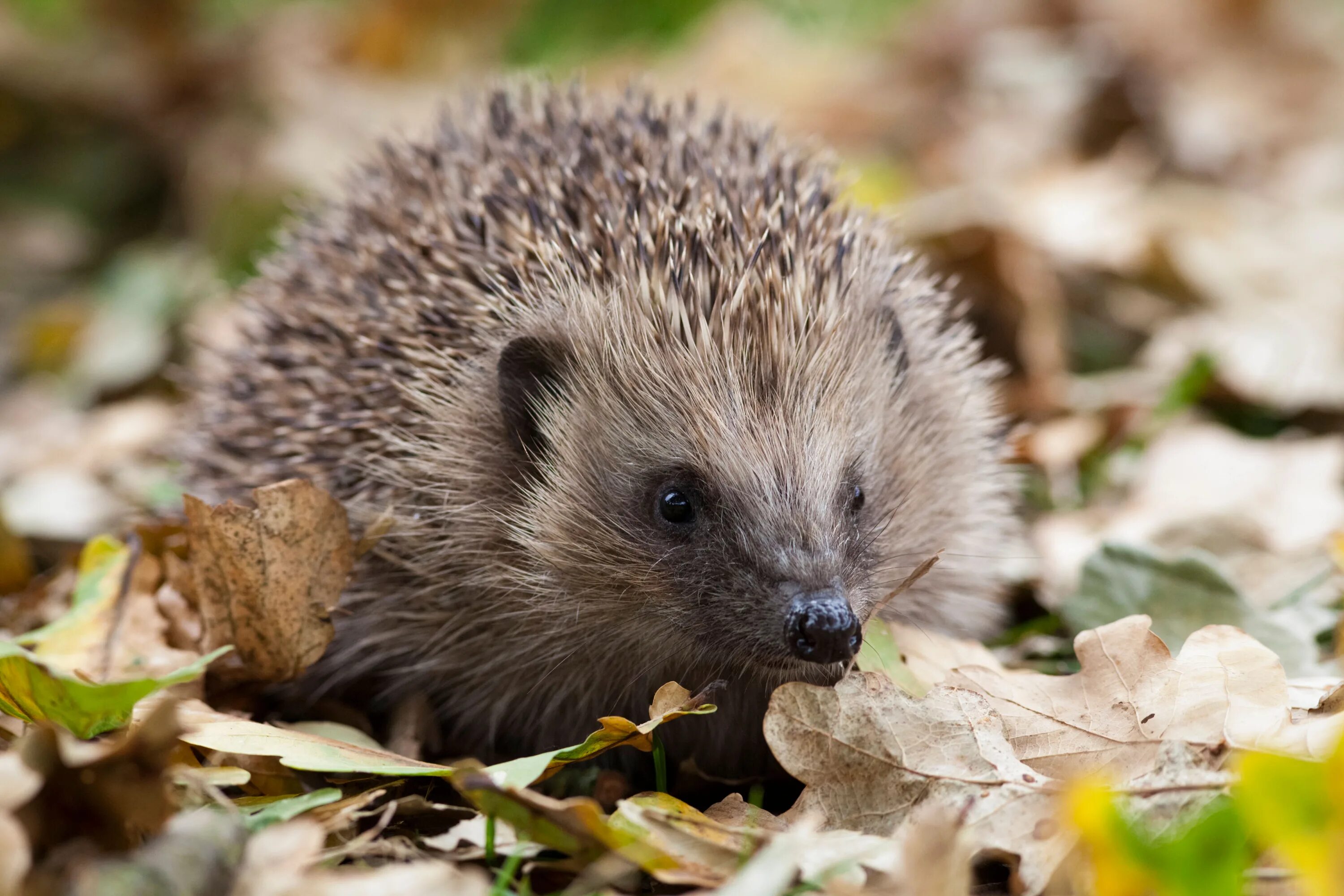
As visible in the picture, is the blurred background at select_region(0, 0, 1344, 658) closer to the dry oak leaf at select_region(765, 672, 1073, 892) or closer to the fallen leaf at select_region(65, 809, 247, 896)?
the dry oak leaf at select_region(765, 672, 1073, 892)

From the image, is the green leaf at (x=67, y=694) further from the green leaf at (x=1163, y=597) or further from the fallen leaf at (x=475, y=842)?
the green leaf at (x=1163, y=597)

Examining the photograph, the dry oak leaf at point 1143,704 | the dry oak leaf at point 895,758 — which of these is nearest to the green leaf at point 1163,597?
the dry oak leaf at point 1143,704

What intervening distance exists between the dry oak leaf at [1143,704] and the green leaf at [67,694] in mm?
1125

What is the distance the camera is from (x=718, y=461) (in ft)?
7.01

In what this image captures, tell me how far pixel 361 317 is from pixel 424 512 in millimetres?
426

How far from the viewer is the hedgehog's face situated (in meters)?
2.05

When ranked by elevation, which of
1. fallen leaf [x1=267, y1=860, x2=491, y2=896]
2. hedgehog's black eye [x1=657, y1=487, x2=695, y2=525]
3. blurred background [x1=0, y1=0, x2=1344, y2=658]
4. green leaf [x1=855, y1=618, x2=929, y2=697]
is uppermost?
blurred background [x1=0, y1=0, x2=1344, y2=658]

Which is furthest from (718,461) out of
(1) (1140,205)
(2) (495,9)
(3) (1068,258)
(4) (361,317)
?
(2) (495,9)

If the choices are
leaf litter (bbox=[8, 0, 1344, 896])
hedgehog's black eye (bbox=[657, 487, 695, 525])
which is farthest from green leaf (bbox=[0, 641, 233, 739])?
hedgehog's black eye (bbox=[657, 487, 695, 525])

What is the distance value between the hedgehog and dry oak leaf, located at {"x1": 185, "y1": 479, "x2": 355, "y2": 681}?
218mm

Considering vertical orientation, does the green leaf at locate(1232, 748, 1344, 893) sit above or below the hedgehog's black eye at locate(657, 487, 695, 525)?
below

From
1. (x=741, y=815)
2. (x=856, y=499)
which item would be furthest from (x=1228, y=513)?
(x=741, y=815)

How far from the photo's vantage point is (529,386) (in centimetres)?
239

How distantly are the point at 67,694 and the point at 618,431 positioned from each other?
963mm
